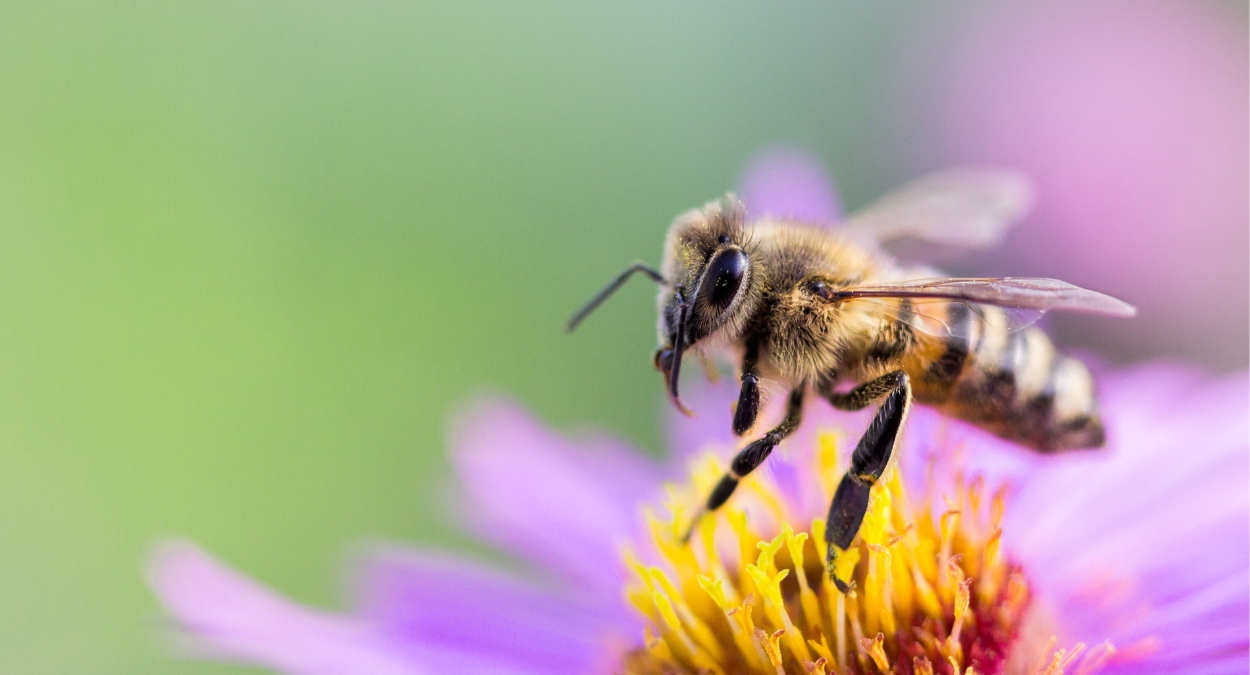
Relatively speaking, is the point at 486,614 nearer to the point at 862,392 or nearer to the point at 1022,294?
the point at 862,392

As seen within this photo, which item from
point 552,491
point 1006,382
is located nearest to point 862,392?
point 1006,382

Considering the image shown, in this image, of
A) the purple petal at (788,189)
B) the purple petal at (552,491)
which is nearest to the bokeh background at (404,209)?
the purple petal at (552,491)

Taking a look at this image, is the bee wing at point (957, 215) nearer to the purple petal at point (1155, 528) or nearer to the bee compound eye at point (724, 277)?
the purple petal at point (1155, 528)

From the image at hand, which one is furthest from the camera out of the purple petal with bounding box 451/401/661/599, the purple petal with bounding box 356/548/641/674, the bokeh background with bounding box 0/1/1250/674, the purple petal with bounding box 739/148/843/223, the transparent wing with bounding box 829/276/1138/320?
the bokeh background with bounding box 0/1/1250/674

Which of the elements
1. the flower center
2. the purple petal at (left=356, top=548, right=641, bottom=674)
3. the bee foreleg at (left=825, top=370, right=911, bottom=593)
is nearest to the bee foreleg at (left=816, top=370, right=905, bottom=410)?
the bee foreleg at (left=825, top=370, right=911, bottom=593)

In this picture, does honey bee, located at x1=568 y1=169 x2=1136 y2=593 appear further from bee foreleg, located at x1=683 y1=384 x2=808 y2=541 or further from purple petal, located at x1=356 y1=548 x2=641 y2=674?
purple petal, located at x1=356 y1=548 x2=641 y2=674
